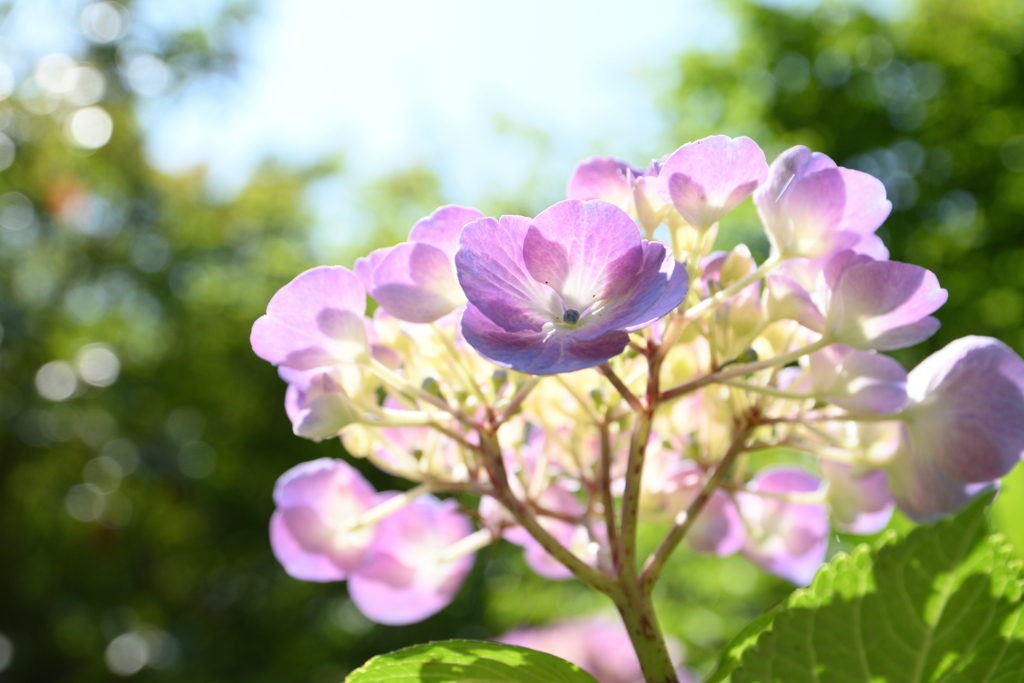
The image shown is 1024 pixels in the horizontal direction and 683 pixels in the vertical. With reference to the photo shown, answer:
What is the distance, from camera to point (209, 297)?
491 centimetres

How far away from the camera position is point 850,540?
562mm

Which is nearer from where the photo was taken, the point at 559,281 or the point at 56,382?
the point at 559,281

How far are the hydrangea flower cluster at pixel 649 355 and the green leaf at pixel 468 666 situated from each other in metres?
0.04

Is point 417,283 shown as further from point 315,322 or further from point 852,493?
point 852,493

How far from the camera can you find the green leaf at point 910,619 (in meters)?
0.24

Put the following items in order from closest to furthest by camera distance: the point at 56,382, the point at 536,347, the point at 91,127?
the point at 536,347 → the point at 56,382 → the point at 91,127

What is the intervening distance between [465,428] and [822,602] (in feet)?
0.47

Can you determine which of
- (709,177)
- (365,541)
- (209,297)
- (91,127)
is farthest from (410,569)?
(91,127)

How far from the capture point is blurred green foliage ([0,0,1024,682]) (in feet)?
12.2

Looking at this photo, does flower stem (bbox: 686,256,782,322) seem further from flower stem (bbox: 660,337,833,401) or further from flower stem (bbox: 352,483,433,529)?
flower stem (bbox: 352,483,433,529)

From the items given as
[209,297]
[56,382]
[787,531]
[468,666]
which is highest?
[209,297]

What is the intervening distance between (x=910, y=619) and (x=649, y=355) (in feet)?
0.39

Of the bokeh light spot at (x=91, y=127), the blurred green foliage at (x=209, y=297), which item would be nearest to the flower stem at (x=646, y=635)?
the blurred green foliage at (x=209, y=297)

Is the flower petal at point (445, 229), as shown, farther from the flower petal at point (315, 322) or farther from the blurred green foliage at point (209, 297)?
the blurred green foliage at point (209, 297)
